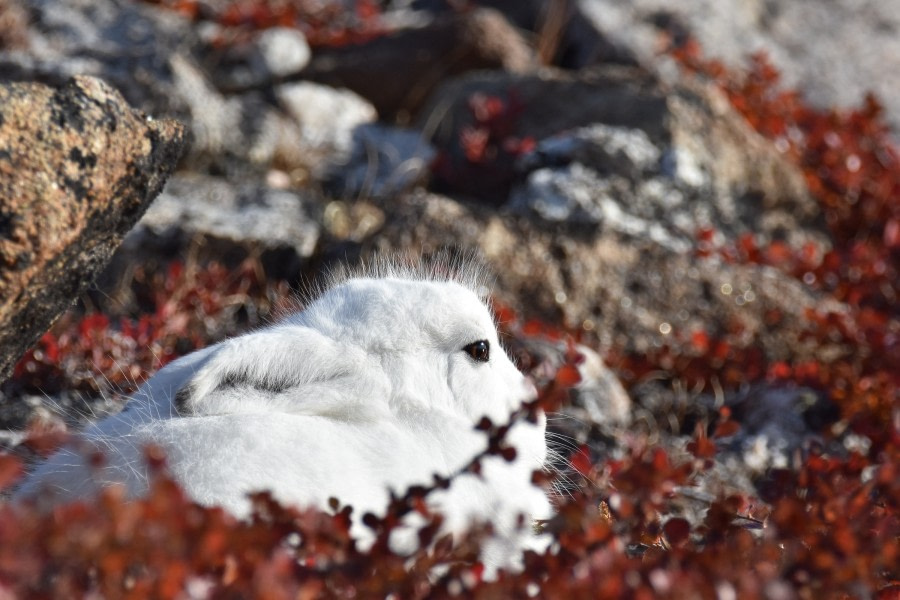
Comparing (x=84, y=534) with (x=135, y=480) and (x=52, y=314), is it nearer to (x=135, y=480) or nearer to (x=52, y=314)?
(x=135, y=480)

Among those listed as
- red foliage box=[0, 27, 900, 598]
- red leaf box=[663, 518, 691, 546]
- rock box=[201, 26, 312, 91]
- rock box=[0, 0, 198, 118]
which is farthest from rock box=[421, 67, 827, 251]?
red leaf box=[663, 518, 691, 546]

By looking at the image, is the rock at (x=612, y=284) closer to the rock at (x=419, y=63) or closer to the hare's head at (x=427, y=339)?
the hare's head at (x=427, y=339)

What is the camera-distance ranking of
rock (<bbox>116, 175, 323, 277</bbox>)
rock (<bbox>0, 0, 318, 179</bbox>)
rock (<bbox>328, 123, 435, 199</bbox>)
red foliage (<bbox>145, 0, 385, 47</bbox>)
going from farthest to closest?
red foliage (<bbox>145, 0, 385, 47</bbox>), rock (<bbox>328, 123, 435, 199</bbox>), rock (<bbox>0, 0, 318, 179</bbox>), rock (<bbox>116, 175, 323, 277</bbox>)

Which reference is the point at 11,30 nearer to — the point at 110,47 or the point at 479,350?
the point at 110,47

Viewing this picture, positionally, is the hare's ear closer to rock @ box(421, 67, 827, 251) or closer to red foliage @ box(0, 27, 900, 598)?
red foliage @ box(0, 27, 900, 598)

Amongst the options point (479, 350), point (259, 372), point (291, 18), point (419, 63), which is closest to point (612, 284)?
point (479, 350)

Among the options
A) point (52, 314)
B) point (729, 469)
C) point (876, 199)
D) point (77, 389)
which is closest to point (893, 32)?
point (876, 199)
